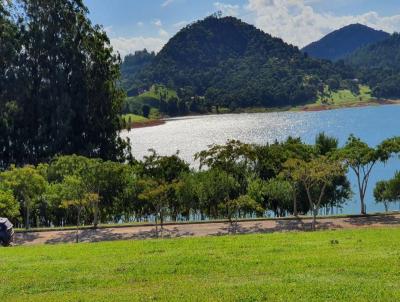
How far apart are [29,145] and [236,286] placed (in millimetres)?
53877

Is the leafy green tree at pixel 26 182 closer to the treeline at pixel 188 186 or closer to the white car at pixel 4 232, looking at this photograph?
the treeline at pixel 188 186

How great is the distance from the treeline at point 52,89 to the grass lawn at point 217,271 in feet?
137

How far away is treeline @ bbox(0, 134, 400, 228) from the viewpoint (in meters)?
33.8

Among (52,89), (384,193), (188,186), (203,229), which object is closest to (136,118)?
(52,89)

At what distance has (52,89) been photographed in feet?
206

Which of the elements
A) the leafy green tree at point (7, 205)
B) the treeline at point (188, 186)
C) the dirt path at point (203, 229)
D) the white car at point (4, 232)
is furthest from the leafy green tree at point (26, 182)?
the white car at point (4, 232)

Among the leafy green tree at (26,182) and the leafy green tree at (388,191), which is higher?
the leafy green tree at (26,182)

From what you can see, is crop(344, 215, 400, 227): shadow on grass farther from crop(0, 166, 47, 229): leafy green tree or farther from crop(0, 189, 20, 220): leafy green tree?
crop(0, 189, 20, 220): leafy green tree

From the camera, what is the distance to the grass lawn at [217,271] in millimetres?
11953

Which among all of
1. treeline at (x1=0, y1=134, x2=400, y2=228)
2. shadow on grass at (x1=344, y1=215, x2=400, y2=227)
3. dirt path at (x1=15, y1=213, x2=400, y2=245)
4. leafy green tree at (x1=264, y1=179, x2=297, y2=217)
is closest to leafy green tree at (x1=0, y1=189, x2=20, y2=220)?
treeline at (x1=0, y1=134, x2=400, y2=228)

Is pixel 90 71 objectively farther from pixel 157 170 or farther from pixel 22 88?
pixel 157 170

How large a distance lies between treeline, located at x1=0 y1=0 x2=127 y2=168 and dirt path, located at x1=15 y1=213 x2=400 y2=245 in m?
29.6

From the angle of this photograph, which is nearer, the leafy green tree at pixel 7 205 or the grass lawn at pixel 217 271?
the grass lawn at pixel 217 271

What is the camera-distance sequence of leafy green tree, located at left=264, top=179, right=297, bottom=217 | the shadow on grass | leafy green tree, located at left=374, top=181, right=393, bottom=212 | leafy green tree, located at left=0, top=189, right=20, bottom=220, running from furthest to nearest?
leafy green tree, located at left=374, top=181, right=393, bottom=212 → leafy green tree, located at left=264, top=179, right=297, bottom=217 → leafy green tree, located at left=0, top=189, right=20, bottom=220 → the shadow on grass
